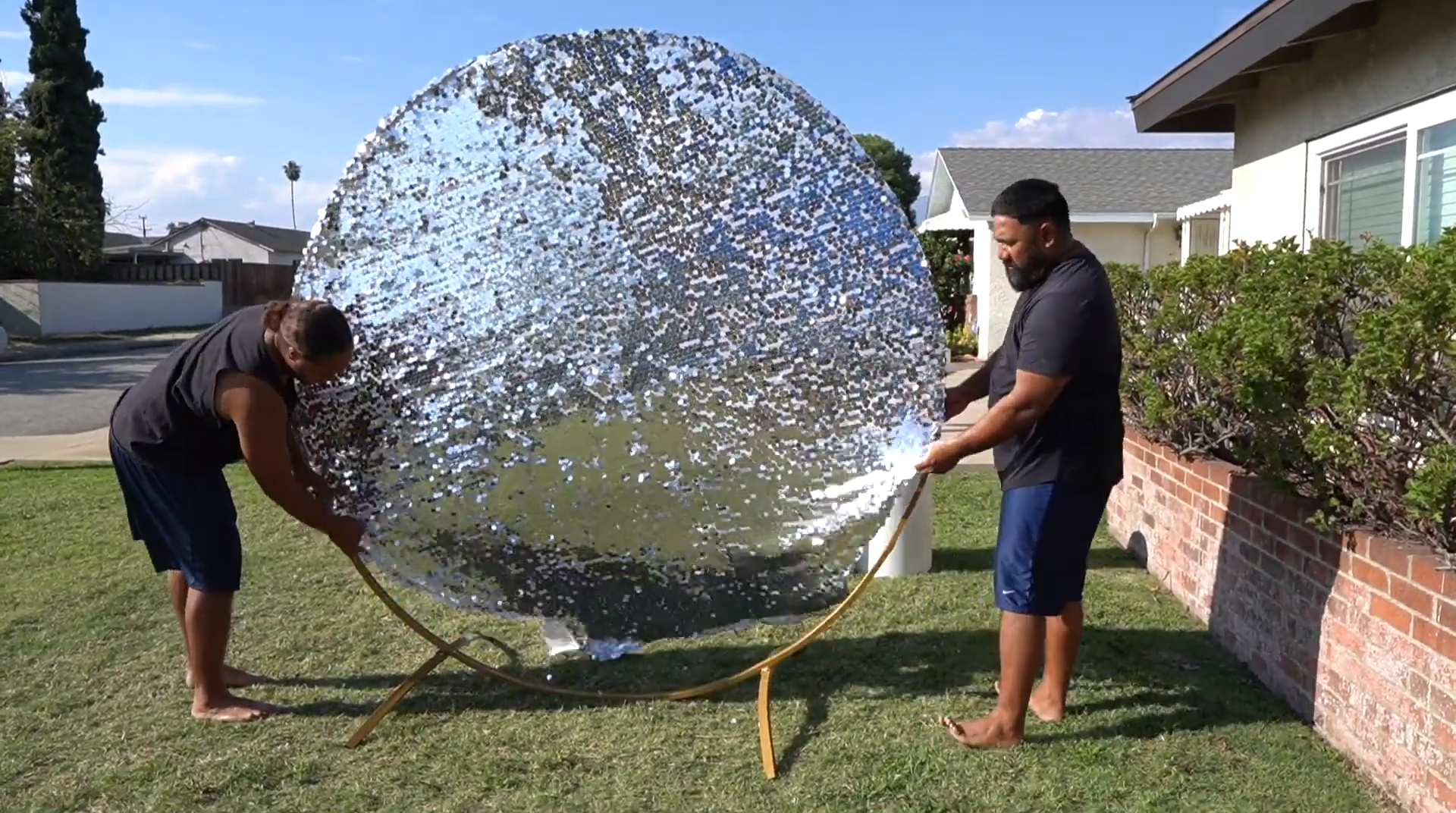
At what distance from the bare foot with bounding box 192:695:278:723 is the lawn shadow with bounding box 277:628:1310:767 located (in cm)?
11

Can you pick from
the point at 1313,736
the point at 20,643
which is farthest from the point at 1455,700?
the point at 20,643

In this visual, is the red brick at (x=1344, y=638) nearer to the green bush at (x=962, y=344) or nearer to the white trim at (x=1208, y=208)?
the white trim at (x=1208, y=208)

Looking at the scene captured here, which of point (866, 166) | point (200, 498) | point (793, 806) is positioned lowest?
point (793, 806)

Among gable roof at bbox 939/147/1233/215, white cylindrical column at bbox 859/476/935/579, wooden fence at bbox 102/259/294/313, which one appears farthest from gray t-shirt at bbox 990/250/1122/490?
wooden fence at bbox 102/259/294/313

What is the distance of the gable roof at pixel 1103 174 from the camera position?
16359 mm

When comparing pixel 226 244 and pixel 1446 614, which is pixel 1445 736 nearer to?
pixel 1446 614

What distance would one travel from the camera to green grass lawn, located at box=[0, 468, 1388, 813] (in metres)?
3.06

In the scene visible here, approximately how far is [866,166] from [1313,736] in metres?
2.00

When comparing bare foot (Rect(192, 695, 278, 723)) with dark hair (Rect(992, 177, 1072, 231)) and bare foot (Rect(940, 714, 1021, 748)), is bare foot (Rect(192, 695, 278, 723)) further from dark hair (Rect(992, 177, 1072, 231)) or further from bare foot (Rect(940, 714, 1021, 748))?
dark hair (Rect(992, 177, 1072, 231))

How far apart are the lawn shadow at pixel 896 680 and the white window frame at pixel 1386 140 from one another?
84.5 inches

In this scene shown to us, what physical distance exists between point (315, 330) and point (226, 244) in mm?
58428

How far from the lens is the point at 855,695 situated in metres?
3.75

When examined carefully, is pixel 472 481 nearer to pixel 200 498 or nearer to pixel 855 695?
pixel 200 498

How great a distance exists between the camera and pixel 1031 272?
3.22 meters
